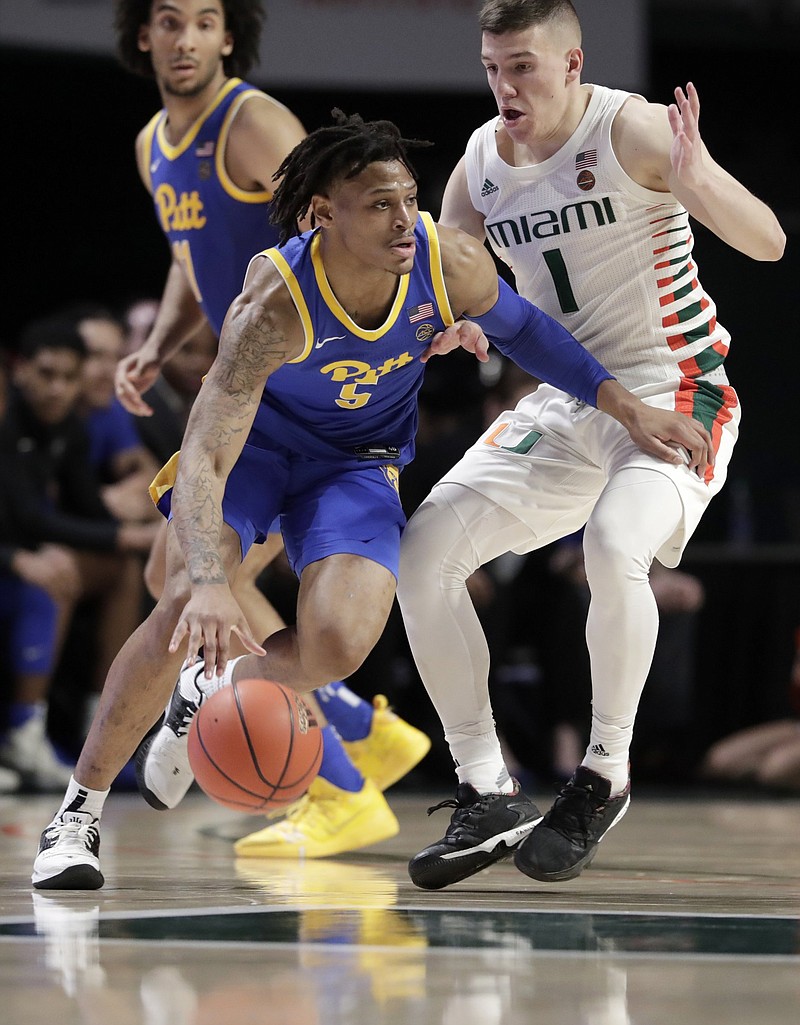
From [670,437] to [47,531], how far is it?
13.7 feet

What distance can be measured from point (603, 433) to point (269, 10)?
19.2 ft

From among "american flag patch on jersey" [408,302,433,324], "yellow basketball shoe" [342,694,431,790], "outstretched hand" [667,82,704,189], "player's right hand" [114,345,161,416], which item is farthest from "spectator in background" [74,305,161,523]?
"outstretched hand" [667,82,704,189]

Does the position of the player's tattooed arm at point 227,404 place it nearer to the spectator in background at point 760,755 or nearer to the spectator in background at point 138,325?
the spectator in background at point 138,325

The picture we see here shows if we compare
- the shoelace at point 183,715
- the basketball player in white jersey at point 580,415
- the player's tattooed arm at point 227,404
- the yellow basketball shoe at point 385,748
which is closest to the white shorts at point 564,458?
the basketball player in white jersey at point 580,415

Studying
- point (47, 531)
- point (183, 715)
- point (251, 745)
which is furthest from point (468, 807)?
point (47, 531)

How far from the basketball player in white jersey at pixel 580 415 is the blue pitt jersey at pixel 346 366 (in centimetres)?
25

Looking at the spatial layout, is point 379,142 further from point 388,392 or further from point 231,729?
point 231,729

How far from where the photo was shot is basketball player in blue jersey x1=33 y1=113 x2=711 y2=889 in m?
3.51

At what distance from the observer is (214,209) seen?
188 inches

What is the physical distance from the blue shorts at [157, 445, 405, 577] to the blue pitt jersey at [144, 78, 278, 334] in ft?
3.21

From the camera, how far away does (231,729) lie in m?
3.59

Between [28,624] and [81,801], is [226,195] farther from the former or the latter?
[28,624]

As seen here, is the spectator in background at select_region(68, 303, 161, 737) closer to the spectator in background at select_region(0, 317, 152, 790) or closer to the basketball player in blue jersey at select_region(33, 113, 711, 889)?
the spectator in background at select_region(0, 317, 152, 790)

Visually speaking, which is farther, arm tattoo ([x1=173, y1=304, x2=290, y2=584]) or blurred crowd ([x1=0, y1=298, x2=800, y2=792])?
blurred crowd ([x1=0, y1=298, x2=800, y2=792])
